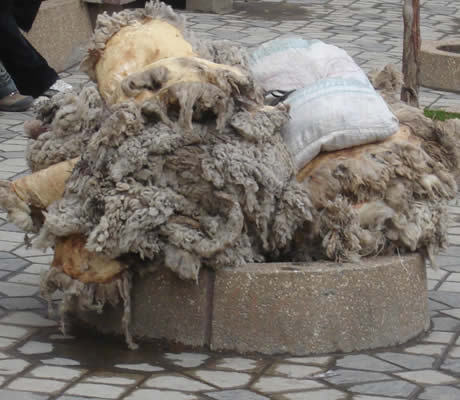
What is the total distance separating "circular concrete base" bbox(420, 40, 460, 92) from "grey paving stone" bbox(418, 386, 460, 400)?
5.85 metres

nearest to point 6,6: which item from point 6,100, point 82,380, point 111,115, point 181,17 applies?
point 6,100

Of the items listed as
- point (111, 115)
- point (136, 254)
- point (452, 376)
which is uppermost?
point (111, 115)

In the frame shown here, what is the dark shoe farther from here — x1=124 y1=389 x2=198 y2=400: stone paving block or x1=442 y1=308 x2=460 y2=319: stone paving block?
x1=124 y1=389 x2=198 y2=400: stone paving block

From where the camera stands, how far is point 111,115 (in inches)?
168

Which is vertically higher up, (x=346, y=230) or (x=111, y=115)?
(x=111, y=115)

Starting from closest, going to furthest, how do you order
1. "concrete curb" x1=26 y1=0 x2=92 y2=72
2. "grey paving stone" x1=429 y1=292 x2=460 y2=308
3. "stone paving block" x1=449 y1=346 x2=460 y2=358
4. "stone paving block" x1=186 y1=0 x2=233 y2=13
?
"stone paving block" x1=449 y1=346 x2=460 y2=358, "grey paving stone" x1=429 y1=292 x2=460 y2=308, "concrete curb" x1=26 y1=0 x2=92 y2=72, "stone paving block" x1=186 y1=0 x2=233 y2=13

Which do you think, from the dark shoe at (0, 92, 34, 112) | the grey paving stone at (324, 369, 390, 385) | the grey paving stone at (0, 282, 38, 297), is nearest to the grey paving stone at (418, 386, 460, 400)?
the grey paving stone at (324, 369, 390, 385)

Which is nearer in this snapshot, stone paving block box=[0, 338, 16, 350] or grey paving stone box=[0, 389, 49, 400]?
grey paving stone box=[0, 389, 49, 400]

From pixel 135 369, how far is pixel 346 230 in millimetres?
933

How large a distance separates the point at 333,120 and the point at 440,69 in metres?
5.44

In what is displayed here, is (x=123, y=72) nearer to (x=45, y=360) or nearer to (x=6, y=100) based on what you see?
(x=45, y=360)

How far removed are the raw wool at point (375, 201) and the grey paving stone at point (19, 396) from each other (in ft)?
3.91

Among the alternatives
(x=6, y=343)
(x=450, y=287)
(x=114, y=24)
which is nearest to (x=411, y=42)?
(x=450, y=287)

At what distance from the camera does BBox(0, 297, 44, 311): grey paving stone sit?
479 centimetres
